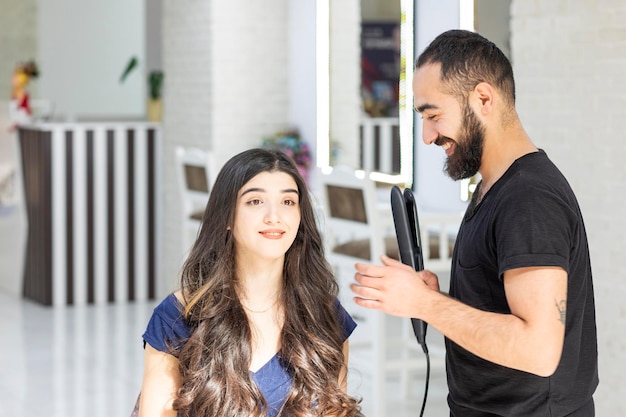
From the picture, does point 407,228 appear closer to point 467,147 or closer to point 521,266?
point 467,147

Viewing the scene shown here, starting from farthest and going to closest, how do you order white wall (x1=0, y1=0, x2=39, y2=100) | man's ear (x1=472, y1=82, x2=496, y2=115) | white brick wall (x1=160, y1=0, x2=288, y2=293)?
white wall (x1=0, y1=0, x2=39, y2=100) → white brick wall (x1=160, y1=0, x2=288, y2=293) → man's ear (x1=472, y1=82, x2=496, y2=115)

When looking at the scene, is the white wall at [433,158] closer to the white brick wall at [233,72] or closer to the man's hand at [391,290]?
the white brick wall at [233,72]

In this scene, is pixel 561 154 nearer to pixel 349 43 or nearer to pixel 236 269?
pixel 236 269

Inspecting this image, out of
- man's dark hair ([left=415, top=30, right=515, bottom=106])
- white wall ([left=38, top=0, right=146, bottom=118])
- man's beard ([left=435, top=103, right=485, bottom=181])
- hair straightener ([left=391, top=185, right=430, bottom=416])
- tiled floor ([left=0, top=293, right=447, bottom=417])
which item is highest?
white wall ([left=38, top=0, right=146, bottom=118])

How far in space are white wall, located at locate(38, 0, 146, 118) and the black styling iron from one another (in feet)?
26.1

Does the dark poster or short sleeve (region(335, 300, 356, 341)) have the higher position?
the dark poster

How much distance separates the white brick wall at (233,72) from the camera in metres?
6.58

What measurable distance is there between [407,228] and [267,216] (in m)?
0.32

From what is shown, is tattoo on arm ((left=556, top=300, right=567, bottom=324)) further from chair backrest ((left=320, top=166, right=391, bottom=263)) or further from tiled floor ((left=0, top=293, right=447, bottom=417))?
chair backrest ((left=320, top=166, right=391, bottom=263))

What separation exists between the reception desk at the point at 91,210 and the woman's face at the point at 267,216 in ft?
16.7

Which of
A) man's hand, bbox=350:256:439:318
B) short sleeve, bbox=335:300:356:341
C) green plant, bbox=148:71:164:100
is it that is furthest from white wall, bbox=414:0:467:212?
man's hand, bbox=350:256:439:318

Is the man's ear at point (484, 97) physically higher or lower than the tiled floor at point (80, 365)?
higher

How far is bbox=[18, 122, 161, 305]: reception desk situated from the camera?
7.12 metres

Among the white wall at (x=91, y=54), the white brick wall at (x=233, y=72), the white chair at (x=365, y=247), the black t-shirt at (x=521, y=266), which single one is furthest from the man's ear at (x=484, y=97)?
the white wall at (x=91, y=54)
